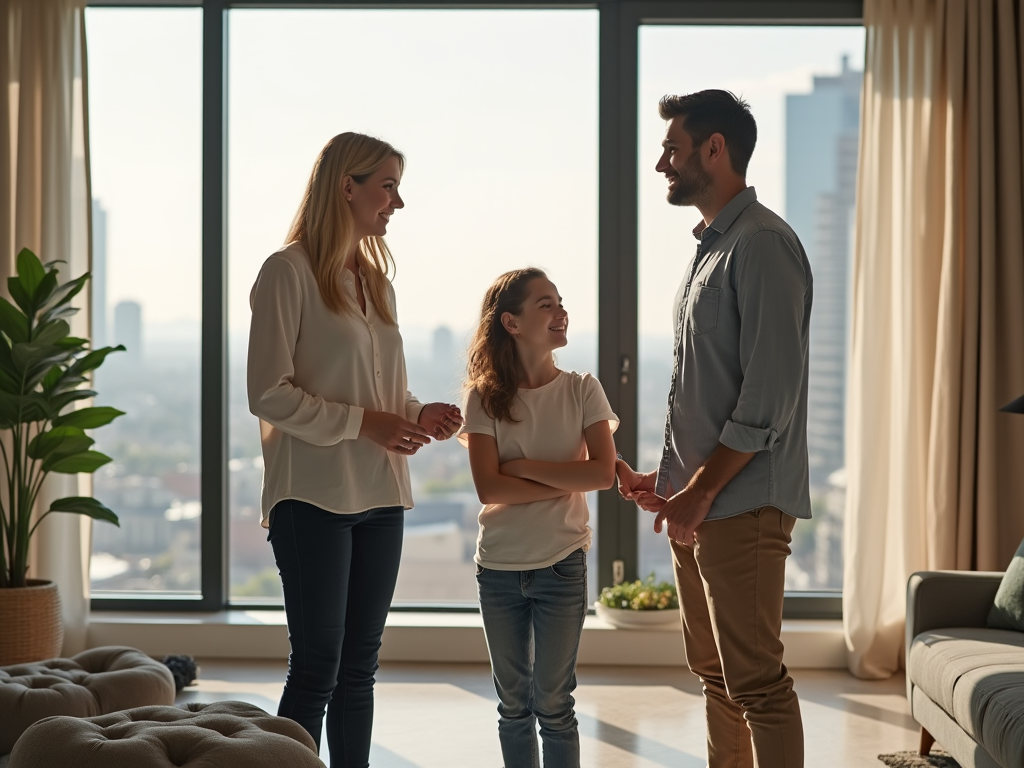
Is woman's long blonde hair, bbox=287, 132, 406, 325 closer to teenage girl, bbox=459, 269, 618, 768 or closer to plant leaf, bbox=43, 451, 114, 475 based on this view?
teenage girl, bbox=459, 269, 618, 768

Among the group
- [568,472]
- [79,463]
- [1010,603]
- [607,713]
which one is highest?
[568,472]

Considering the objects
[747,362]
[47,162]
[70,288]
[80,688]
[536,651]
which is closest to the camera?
Result: [747,362]

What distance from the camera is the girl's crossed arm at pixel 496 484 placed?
219 centimetres

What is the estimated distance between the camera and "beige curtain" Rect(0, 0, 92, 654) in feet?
13.1

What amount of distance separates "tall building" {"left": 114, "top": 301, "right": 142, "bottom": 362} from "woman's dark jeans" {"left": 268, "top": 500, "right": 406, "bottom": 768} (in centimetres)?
250

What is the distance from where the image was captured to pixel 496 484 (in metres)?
2.20

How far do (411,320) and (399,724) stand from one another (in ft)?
5.61

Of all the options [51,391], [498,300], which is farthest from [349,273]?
[51,391]

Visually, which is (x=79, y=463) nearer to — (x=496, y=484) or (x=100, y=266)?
(x=100, y=266)

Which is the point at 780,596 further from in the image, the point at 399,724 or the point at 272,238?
the point at 272,238

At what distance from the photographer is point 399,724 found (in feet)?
10.6

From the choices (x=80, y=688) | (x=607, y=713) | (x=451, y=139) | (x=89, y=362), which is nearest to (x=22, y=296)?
(x=89, y=362)

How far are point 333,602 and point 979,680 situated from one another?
1600 mm

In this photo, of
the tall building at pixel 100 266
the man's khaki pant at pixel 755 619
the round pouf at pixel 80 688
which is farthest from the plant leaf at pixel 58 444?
the man's khaki pant at pixel 755 619
